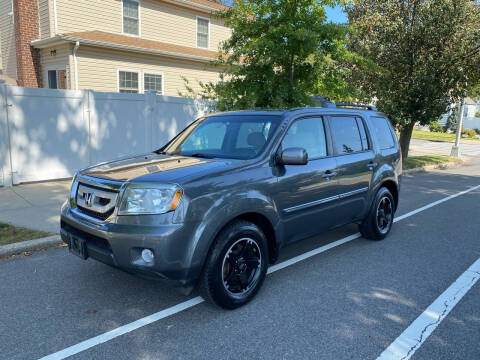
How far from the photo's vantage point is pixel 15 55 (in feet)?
55.1

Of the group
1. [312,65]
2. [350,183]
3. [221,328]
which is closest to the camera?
[221,328]

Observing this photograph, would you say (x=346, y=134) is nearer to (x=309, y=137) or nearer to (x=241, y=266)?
(x=309, y=137)

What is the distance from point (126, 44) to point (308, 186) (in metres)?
13.1

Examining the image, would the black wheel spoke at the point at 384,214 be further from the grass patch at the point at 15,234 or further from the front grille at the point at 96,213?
the grass patch at the point at 15,234

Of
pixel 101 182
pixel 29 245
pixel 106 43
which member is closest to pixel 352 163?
pixel 101 182

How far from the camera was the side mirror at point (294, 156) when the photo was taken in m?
3.88

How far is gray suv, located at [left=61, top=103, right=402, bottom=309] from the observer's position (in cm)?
326

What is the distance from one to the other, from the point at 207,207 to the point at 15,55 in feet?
56.5

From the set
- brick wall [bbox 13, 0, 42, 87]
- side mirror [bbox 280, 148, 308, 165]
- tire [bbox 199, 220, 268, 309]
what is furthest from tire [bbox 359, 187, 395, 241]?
brick wall [bbox 13, 0, 42, 87]

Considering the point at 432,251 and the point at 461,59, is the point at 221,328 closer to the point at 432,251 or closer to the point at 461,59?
the point at 432,251

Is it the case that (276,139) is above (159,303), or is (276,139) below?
above

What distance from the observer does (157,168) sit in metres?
3.73

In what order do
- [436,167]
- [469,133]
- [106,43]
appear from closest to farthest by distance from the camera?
[106,43] → [436,167] → [469,133]

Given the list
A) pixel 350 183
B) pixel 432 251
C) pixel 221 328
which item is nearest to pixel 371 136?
pixel 350 183
